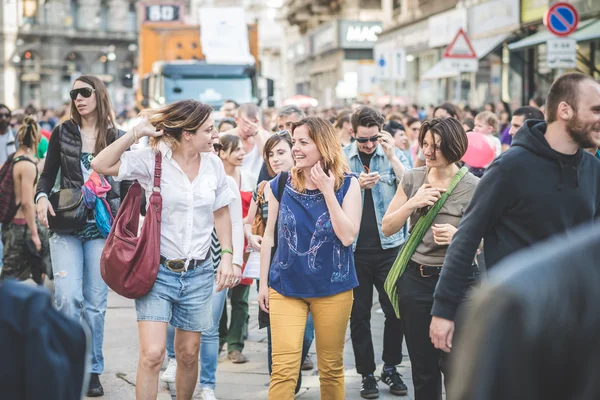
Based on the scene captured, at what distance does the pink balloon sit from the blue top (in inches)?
125

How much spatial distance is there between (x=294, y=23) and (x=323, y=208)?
59.1 meters

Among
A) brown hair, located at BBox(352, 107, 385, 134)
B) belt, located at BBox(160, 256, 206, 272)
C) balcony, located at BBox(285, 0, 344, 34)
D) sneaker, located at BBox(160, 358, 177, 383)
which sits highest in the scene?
balcony, located at BBox(285, 0, 344, 34)

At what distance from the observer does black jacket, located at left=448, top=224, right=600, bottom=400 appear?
4.45ft

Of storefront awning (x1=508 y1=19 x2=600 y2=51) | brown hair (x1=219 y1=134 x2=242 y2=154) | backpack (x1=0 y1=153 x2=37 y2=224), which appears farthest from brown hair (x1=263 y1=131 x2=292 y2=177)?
storefront awning (x1=508 y1=19 x2=600 y2=51)

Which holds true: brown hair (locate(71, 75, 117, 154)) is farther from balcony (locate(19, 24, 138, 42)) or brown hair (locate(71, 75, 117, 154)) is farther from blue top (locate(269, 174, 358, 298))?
balcony (locate(19, 24, 138, 42))

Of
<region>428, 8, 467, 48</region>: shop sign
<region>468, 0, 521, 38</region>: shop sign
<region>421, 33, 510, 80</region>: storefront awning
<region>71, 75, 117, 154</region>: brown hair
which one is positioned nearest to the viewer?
<region>71, 75, 117, 154</region>: brown hair

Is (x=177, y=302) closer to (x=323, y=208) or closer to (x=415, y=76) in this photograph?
(x=323, y=208)

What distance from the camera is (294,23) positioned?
6309cm

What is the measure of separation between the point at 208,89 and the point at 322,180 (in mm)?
15671

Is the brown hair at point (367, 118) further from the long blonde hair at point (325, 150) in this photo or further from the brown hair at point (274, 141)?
the long blonde hair at point (325, 150)

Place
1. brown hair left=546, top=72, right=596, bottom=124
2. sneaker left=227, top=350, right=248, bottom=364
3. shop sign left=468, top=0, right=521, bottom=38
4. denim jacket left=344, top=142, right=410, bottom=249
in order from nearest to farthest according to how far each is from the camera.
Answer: brown hair left=546, top=72, right=596, bottom=124, denim jacket left=344, top=142, right=410, bottom=249, sneaker left=227, top=350, right=248, bottom=364, shop sign left=468, top=0, right=521, bottom=38

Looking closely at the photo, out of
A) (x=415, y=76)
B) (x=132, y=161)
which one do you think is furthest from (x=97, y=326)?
(x=415, y=76)

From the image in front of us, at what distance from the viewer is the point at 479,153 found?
8078 mm

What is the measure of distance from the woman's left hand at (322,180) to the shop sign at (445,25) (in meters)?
24.3
